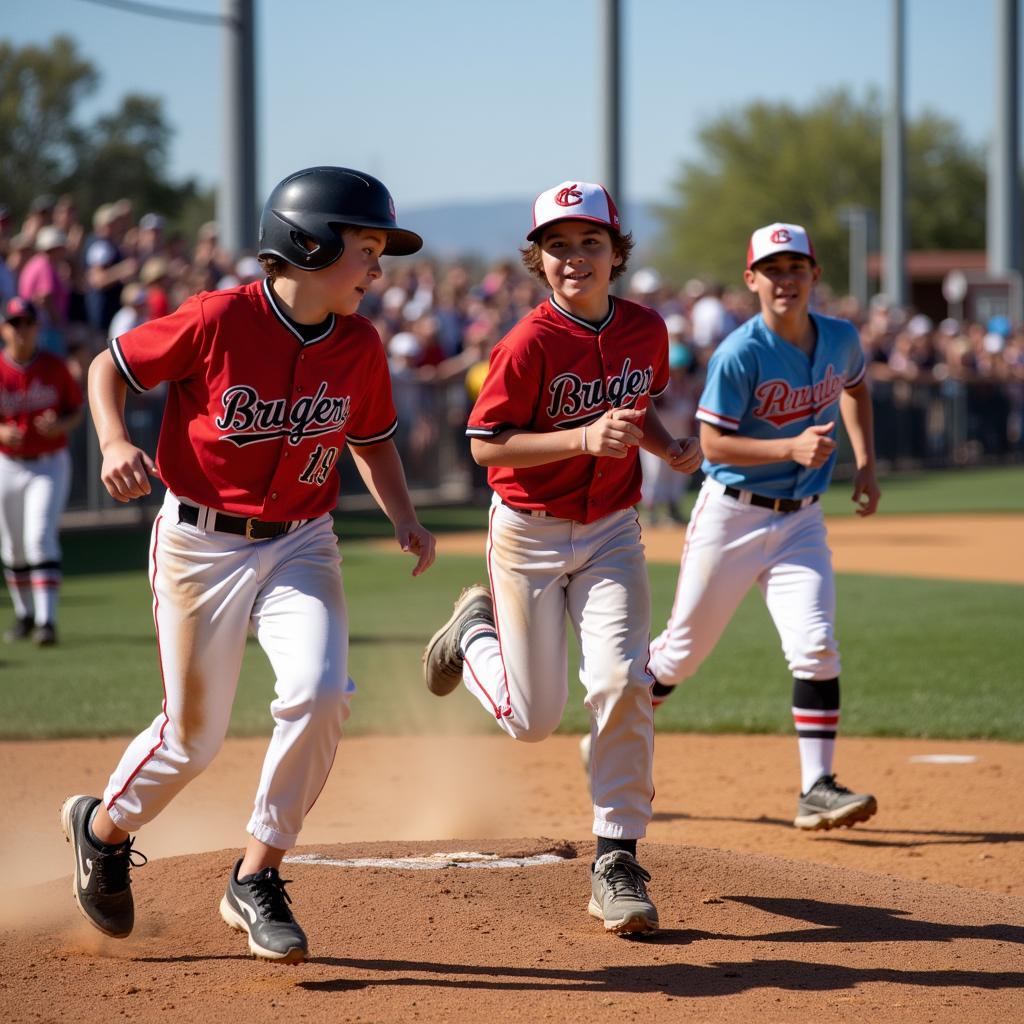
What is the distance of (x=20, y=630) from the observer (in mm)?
10594

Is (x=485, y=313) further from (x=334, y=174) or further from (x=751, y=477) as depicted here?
(x=334, y=174)

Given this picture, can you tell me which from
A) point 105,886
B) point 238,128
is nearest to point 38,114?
point 238,128

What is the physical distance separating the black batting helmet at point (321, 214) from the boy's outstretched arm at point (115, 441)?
0.56 meters

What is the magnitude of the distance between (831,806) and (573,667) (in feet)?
12.9

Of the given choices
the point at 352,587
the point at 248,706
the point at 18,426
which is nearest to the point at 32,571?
the point at 18,426

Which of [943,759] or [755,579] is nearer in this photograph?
[755,579]

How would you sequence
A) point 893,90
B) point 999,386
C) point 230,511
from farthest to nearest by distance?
point 893,90
point 999,386
point 230,511

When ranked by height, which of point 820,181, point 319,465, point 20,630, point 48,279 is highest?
point 820,181

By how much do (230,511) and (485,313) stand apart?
52.6ft

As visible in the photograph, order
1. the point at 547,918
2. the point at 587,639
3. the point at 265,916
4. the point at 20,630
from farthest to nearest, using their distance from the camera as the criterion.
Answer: the point at 20,630
the point at 587,639
the point at 547,918
the point at 265,916

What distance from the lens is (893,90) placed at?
31812 mm

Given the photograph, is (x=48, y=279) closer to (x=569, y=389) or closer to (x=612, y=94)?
(x=612, y=94)

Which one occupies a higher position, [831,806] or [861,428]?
[861,428]

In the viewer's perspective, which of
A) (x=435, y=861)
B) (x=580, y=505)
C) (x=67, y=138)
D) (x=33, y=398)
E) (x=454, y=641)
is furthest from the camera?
(x=67, y=138)
